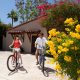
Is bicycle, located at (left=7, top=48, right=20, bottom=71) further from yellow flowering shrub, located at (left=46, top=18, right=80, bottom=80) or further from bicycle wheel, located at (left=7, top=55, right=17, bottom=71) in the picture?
yellow flowering shrub, located at (left=46, top=18, right=80, bottom=80)

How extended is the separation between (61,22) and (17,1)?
2094cm

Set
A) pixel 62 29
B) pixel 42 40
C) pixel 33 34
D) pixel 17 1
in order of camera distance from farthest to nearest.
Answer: pixel 17 1 < pixel 33 34 < pixel 62 29 < pixel 42 40

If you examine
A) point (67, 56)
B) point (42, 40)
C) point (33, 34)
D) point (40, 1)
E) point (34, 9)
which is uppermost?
point (40, 1)

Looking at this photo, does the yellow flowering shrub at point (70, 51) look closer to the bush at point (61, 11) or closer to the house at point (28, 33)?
the bush at point (61, 11)

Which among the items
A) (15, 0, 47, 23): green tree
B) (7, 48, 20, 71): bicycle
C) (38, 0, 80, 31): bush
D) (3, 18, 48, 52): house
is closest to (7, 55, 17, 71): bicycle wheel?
(7, 48, 20, 71): bicycle

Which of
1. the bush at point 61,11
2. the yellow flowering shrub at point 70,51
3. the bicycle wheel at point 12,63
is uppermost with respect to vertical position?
the bush at point 61,11

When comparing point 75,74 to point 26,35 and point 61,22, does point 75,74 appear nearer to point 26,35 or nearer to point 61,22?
point 61,22

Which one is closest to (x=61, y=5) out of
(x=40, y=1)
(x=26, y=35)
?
(x=26, y=35)

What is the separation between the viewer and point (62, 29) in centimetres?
851

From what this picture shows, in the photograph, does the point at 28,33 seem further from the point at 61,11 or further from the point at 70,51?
the point at 70,51

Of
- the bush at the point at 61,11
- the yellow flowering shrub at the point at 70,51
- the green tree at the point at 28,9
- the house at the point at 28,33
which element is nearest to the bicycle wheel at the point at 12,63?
the yellow flowering shrub at the point at 70,51

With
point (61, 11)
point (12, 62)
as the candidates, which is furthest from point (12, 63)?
point (61, 11)

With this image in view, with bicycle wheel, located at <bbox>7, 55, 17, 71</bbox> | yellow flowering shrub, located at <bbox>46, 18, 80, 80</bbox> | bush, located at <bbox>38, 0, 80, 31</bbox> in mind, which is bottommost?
bicycle wheel, located at <bbox>7, 55, 17, 71</bbox>

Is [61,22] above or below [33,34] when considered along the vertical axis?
above
